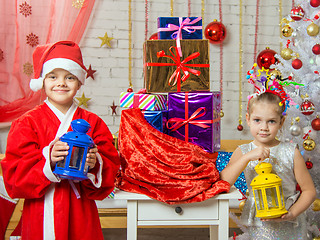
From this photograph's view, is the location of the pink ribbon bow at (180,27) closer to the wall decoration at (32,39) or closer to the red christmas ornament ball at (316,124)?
the red christmas ornament ball at (316,124)

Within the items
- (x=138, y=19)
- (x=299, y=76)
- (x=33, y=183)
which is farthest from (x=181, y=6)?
(x=33, y=183)

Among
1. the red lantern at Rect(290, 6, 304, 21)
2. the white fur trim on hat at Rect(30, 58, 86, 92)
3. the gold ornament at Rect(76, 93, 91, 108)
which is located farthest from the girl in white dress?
the gold ornament at Rect(76, 93, 91, 108)

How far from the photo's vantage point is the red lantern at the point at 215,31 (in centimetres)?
348

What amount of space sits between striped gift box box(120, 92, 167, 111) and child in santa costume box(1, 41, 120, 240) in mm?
237

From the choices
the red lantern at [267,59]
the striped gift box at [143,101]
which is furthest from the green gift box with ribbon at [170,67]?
the red lantern at [267,59]

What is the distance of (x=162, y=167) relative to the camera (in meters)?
1.78

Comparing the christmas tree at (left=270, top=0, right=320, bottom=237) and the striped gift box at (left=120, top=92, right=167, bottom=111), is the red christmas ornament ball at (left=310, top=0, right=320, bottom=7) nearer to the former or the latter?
the christmas tree at (left=270, top=0, right=320, bottom=237)

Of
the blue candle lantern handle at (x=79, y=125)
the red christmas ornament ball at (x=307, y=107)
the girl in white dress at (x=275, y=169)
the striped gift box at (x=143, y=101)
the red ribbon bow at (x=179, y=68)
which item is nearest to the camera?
the blue candle lantern handle at (x=79, y=125)

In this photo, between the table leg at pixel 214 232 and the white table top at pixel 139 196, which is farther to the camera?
the table leg at pixel 214 232

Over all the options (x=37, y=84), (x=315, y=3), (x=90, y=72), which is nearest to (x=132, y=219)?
(x=37, y=84)

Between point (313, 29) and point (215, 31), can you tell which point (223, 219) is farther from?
point (215, 31)

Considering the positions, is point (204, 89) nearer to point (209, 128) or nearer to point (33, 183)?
point (209, 128)

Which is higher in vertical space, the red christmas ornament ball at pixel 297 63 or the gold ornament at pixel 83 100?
the red christmas ornament ball at pixel 297 63

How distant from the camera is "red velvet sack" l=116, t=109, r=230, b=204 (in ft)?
5.59
